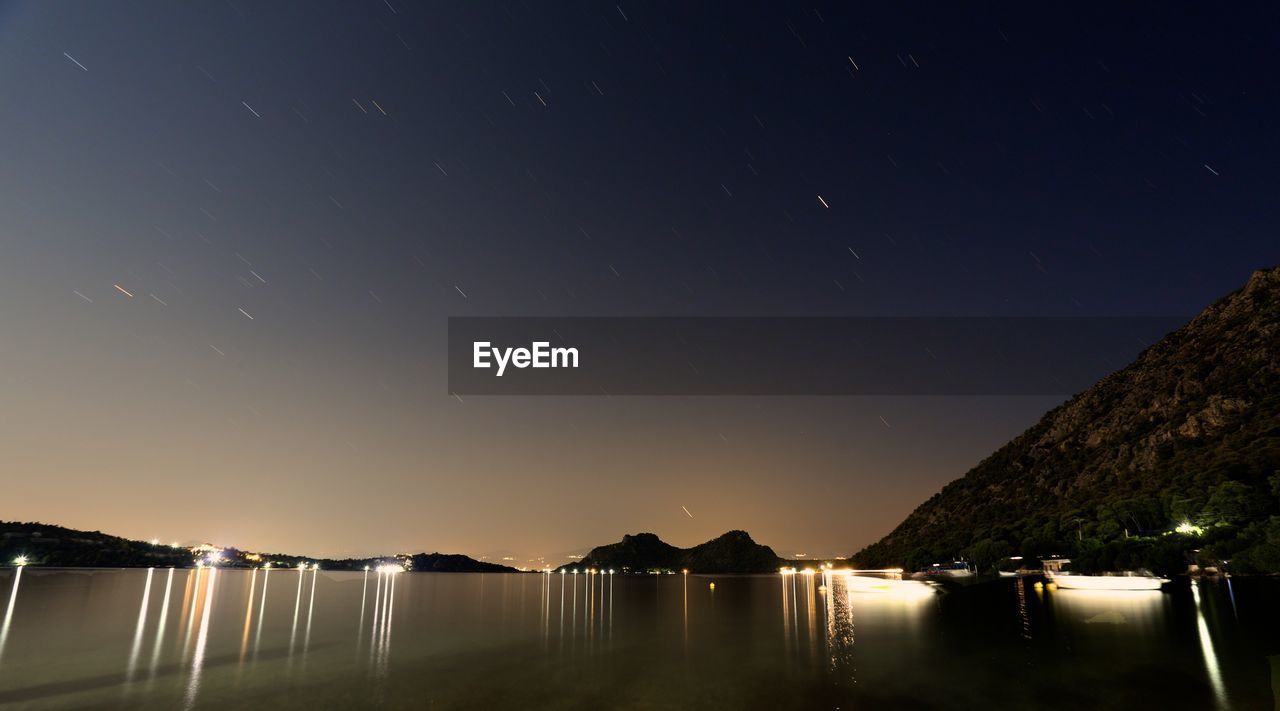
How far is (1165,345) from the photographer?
651 feet

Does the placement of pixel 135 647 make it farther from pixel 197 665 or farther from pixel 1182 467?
pixel 1182 467

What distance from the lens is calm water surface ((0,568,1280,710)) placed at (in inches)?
1187

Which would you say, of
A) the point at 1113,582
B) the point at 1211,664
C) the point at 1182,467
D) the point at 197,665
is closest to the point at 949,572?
the point at 1182,467

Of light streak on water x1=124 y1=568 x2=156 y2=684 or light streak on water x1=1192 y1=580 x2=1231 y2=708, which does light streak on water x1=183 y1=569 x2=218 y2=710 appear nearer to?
light streak on water x1=124 y1=568 x2=156 y2=684

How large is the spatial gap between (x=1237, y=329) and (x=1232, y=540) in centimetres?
9498

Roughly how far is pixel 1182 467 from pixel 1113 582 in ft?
159

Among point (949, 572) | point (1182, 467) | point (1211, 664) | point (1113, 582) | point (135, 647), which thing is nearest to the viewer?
point (1211, 664)

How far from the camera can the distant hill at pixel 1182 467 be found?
110m

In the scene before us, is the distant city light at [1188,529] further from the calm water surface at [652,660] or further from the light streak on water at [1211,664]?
the light streak on water at [1211,664]

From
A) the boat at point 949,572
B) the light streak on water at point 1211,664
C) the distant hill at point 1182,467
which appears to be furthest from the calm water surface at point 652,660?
the boat at point 949,572

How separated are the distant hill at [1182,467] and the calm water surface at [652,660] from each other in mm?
37804

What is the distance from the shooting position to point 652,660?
43312 mm

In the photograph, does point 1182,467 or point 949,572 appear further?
point 949,572

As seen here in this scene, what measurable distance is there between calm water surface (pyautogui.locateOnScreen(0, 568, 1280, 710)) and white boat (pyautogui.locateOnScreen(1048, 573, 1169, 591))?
28.0m
